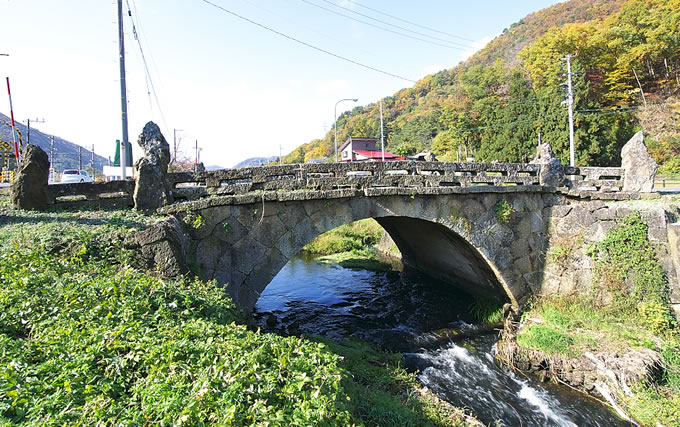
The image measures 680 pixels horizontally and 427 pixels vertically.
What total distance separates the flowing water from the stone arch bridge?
208 cm

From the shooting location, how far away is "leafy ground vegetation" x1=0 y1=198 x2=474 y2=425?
8.69ft

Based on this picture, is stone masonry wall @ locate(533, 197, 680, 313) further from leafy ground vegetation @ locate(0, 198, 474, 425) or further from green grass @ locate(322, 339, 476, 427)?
leafy ground vegetation @ locate(0, 198, 474, 425)

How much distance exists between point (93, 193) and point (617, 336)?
41.0ft

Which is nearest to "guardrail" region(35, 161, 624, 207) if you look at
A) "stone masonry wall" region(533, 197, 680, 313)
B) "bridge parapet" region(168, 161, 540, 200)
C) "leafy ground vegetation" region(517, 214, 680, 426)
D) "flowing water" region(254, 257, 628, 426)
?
"bridge parapet" region(168, 161, 540, 200)

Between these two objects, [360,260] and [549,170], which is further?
[360,260]

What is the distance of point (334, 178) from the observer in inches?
352

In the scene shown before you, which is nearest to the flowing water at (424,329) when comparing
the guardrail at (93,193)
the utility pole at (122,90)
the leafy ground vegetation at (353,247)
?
the leafy ground vegetation at (353,247)

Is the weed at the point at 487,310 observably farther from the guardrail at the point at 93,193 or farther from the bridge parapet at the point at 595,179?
the guardrail at the point at 93,193

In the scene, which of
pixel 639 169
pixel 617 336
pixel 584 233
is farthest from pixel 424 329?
pixel 639 169

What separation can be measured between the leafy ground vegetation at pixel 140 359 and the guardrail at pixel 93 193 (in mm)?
2548

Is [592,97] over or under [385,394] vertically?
over

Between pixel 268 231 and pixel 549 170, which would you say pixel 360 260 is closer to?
pixel 549 170

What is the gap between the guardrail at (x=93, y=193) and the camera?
7.84 metres

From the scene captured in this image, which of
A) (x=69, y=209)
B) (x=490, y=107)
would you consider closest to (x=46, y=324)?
(x=69, y=209)
